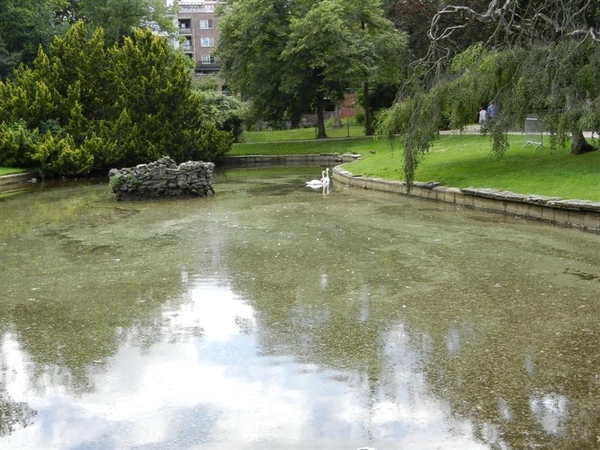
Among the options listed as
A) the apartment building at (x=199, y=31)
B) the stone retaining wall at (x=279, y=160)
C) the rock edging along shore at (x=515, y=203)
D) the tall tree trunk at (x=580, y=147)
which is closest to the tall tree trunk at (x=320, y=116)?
the stone retaining wall at (x=279, y=160)

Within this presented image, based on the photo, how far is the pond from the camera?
483cm

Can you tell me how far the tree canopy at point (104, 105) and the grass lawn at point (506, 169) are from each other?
29.6ft

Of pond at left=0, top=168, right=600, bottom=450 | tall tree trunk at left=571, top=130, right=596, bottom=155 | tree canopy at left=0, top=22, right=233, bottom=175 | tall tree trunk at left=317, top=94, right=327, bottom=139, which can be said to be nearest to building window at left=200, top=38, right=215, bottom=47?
tall tree trunk at left=317, top=94, right=327, bottom=139

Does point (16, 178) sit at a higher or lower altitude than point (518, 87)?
lower

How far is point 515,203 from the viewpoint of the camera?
1454 centimetres

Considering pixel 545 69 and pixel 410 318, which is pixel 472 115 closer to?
pixel 545 69

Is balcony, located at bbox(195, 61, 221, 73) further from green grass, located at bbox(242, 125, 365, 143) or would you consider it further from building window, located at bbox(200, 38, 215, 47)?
green grass, located at bbox(242, 125, 365, 143)

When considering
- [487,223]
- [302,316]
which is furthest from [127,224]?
[302,316]

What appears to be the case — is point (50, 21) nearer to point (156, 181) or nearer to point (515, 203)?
point (156, 181)

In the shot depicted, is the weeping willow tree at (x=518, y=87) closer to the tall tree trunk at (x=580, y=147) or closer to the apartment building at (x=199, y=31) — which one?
the tall tree trunk at (x=580, y=147)

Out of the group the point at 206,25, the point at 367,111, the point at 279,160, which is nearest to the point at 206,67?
the point at 206,25

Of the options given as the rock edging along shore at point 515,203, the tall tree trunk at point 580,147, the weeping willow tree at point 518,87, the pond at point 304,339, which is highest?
the weeping willow tree at point 518,87

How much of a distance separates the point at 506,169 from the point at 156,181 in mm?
9091

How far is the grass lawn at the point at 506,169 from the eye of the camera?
15.0 metres
